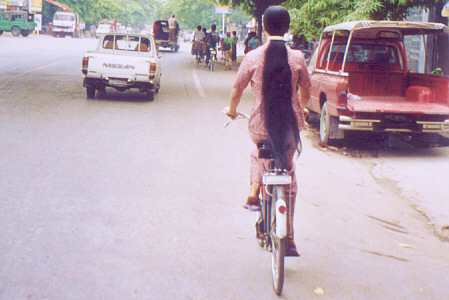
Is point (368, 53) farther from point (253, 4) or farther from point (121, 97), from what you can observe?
point (253, 4)

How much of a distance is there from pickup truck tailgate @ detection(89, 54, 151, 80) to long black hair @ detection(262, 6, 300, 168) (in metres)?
10.5

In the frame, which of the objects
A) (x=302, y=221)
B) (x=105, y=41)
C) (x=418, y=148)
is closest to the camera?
(x=302, y=221)

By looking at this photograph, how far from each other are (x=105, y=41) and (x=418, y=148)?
857cm

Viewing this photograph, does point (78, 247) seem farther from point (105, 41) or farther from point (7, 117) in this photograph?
point (105, 41)

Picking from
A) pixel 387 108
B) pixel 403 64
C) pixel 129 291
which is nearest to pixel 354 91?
pixel 403 64

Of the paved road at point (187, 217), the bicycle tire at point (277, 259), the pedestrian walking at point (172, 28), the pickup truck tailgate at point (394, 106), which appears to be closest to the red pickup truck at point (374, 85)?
the pickup truck tailgate at point (394, 106)

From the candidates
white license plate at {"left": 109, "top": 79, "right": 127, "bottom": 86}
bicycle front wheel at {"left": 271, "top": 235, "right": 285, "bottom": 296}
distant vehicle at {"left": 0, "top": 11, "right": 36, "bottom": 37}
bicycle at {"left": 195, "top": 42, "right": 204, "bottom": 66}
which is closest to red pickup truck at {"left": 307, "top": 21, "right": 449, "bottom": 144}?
white license plate at {"left": 109, "top": 79, "right": 127, "bottom": 86}

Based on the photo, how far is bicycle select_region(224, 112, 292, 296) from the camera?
153 inches

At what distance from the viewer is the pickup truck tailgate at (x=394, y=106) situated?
30.6ft

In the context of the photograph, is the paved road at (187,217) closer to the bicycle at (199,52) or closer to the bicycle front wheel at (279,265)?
the bicycle front wheel at (279,265)

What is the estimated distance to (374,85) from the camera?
1133cm

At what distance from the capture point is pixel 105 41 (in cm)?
1547

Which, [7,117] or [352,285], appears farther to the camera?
[7,117]

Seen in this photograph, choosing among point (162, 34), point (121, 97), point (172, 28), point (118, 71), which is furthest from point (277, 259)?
point (162, 34)
